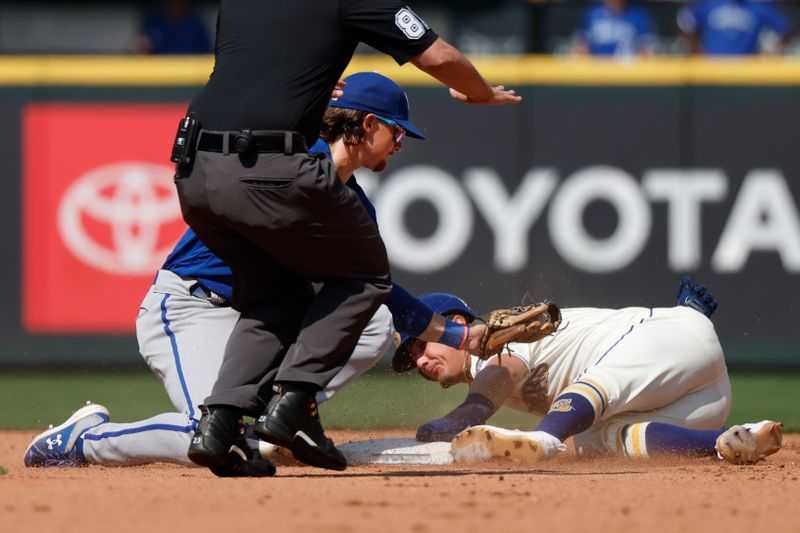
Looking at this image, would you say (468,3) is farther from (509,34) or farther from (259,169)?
(259,169)

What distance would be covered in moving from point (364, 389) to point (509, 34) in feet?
9.35

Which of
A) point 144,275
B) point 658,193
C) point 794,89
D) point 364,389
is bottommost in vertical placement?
point 364,389

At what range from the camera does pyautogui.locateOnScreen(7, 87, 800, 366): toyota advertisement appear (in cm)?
802

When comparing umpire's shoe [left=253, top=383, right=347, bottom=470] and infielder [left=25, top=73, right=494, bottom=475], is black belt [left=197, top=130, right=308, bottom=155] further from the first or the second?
umpire's shoe [left=253, top=383, right=347, bottom=470]

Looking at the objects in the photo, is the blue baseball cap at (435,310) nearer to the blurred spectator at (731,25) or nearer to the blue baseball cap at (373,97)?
the blue baseball cap at (373,97)

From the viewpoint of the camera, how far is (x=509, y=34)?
9.18 meters

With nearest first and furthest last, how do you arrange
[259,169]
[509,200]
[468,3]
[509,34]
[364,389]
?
[259,169] → [364,389] → [509,200] → [509,34] → [468,3]

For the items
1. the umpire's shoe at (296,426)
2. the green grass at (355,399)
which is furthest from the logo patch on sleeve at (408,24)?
the green grass at (355,399)

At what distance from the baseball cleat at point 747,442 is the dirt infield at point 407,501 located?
261mm

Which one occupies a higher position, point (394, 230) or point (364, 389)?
point (394, 230)

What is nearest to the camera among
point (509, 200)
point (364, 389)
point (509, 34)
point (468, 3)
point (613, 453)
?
point (613, 453)

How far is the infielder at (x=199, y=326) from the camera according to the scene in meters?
4.99

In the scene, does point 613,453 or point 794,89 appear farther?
point 794,89

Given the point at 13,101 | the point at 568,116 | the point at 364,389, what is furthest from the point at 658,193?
the point at 13,101
